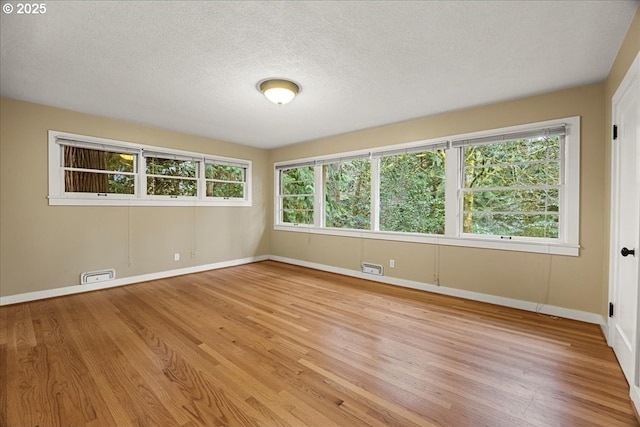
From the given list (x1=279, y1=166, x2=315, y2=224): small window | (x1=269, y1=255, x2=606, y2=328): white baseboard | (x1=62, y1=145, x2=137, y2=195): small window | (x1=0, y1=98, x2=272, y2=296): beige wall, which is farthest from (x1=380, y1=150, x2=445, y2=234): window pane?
(x1=62, y1=145, x2=137, y2=195): small window

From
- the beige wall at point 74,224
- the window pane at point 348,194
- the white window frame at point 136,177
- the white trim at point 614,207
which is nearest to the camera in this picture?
the white trim at point 614,207

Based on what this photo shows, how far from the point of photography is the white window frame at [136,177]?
3.73m

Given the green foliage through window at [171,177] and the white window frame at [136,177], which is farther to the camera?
the green foliage through window at [171,177]

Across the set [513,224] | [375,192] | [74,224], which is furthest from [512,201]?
[74,224]

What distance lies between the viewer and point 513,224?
136 inches

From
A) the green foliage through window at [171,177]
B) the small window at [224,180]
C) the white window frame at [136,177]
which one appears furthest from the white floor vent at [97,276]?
the small window at [224,180]

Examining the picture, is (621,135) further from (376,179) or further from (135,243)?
(135,243)

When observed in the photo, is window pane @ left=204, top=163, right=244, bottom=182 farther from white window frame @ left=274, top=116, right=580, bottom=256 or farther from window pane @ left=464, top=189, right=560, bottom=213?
window pane @ left=464, top=189, right=560, bottom=213

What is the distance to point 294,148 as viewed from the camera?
19.2 ft

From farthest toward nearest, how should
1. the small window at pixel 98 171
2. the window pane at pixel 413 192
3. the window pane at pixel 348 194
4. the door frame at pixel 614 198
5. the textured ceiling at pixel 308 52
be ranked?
the window pane at pixel 348 194, the window pane at pixel 413 192, the small window at pixel 98 171, the door frame at pixel 614 198, the textured ceiling at pixel 308 52

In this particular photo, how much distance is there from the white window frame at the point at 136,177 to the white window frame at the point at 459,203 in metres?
1.44

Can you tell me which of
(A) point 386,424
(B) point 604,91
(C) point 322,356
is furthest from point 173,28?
(B) point 604,91

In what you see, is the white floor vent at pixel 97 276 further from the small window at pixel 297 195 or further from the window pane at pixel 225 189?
the small window at pixel 297 195

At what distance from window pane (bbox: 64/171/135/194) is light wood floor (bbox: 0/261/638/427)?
1.52 metres
